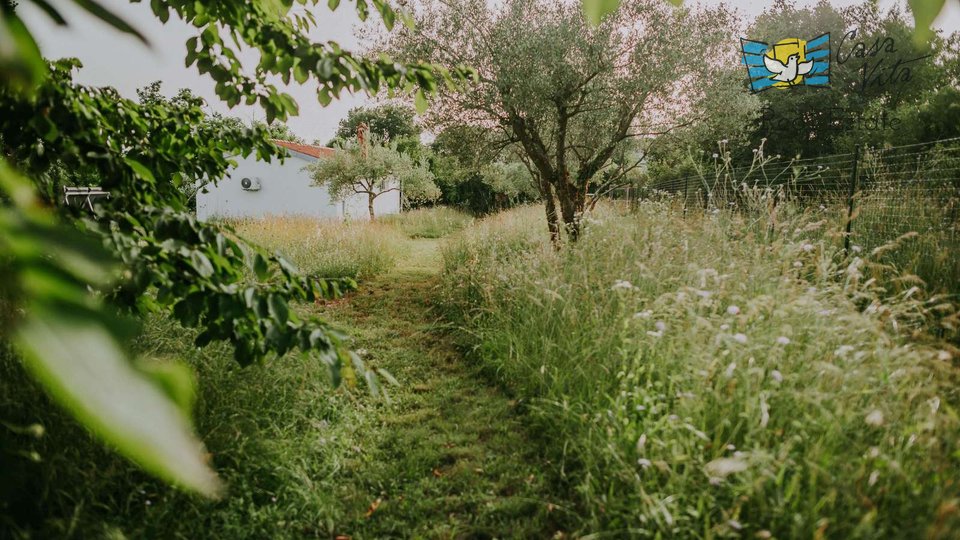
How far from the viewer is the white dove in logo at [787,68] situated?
12.1 meters

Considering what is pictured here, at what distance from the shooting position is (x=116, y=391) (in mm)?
337

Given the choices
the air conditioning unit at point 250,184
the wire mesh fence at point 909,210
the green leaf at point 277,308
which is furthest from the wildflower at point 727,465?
the air conditioning unit at point 250,184

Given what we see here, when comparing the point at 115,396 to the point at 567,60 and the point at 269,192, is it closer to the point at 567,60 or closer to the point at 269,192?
the point at 567,60

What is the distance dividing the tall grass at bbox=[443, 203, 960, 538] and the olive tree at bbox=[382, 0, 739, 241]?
11.9 ft

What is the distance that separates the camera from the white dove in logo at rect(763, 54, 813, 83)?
476 inches

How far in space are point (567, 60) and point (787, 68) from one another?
29.9ft

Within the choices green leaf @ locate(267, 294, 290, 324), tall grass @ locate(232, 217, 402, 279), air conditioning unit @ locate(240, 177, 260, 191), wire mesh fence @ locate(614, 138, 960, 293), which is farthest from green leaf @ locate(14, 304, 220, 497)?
air conditioning unit @ locate(240, 177, 260, 191)

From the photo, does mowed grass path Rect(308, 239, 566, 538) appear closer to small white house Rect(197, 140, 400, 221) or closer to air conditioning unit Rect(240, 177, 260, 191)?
small white house Rect(197, 140, 400, 221)

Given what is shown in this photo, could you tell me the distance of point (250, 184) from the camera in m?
28.3

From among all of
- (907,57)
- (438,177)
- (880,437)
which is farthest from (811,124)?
(880,437)

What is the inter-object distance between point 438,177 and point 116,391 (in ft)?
104

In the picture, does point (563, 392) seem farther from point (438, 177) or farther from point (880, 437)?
point (438, 177)

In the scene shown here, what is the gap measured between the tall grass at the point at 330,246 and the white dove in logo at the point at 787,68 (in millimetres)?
8887

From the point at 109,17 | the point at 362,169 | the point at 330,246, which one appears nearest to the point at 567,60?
the point at 330,246
